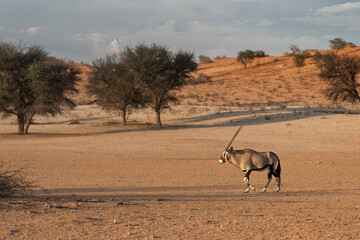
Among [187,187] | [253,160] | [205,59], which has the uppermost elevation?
[205,59]

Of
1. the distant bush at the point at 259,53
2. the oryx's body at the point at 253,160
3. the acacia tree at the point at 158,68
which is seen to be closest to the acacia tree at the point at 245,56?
the distant bush at the point at 259,53

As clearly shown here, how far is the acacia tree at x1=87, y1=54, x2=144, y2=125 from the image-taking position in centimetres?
3850

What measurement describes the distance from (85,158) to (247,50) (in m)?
83.4

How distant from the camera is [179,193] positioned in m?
10.8

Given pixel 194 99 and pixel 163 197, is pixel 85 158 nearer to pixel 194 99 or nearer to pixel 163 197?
pixel 163 197

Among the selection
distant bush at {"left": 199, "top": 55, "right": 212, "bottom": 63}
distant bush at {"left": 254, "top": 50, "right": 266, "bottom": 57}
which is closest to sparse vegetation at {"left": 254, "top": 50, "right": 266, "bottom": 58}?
distant bush at {"left": 254, "top": 50, "right": 266, "bottom": 57}

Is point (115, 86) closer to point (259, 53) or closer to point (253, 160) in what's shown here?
point (253, 160)

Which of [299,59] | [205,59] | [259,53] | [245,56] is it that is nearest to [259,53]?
[259,53]

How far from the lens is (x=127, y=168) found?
51.0 ft

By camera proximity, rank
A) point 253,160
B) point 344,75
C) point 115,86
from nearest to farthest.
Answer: point 253,160, point 344,75, point 115,86

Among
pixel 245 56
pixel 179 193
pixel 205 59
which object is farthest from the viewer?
pixel 205 59

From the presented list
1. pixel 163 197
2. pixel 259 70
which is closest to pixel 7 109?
pixel 163 197

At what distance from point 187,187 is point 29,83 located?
72.6 ft

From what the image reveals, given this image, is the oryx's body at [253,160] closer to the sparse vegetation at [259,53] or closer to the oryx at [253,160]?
the oryx at [253,160]
